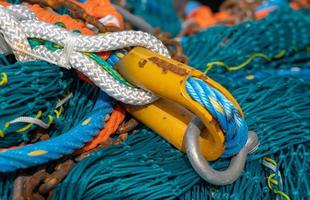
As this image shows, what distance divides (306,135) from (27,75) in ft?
1.45

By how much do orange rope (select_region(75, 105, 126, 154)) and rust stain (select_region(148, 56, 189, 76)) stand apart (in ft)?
0.34

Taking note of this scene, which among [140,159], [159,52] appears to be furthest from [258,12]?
[140,159]

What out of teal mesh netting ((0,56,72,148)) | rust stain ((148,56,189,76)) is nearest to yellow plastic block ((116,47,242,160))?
rust stain ((148,56,189,76))

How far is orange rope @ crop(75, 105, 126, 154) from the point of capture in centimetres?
74

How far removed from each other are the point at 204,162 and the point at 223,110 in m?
0.08

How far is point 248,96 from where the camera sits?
86cm

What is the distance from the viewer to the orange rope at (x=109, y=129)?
29.1 inches

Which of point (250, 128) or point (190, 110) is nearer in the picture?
point (190, 110)

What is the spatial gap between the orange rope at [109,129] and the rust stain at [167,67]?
10cm

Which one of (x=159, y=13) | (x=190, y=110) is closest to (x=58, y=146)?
(x=190, y=110)

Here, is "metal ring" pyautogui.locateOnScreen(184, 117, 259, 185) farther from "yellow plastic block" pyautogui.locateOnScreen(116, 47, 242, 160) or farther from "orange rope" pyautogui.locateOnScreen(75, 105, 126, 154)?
"orange rope" pyautogui.locateOnScreen(75, 105, 126, 154)

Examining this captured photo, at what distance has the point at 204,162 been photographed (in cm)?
67

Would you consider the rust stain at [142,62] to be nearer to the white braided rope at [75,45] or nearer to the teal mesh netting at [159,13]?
the white braided rope at [75,45]

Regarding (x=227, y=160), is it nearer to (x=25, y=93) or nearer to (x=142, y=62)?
(x=142, y=62)
